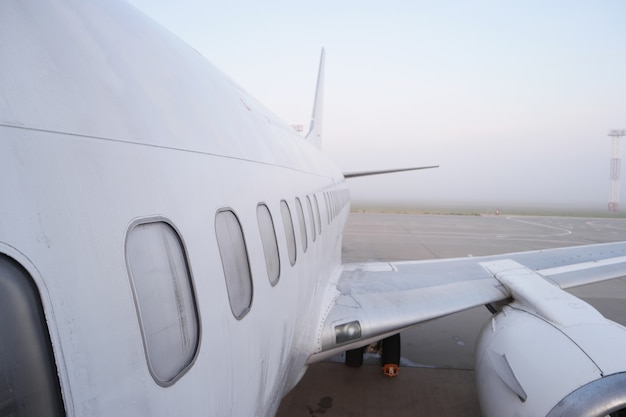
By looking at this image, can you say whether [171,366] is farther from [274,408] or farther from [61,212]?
[274,408]

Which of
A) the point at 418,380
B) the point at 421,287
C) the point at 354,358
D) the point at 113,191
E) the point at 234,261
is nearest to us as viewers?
the point at 113,191

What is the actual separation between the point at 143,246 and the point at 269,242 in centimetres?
148

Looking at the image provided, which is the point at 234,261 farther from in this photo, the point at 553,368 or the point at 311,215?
the point at 553,368

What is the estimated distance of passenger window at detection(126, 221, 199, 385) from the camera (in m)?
1.30

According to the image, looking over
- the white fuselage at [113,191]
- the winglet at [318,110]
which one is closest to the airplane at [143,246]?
the white fuselage at [113,191]

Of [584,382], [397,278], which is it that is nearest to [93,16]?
[584,382]

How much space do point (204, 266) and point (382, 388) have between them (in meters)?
4.96

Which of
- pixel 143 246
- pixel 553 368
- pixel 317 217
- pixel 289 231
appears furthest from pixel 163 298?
pixel 317 217

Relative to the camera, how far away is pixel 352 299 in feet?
17.2

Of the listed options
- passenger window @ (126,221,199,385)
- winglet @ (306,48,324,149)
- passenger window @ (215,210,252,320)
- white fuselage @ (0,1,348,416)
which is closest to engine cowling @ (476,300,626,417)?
white fuselage @ (0,1,348,416)

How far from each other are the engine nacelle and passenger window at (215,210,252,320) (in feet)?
8.33

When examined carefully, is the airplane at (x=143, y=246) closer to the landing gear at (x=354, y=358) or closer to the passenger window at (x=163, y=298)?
the passenger window at (x=163, y=298)

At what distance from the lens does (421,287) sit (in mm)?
5715

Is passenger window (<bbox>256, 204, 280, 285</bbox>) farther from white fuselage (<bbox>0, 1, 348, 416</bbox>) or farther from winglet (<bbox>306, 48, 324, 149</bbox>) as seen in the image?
winglet (<bbox>306, 48, 324, 149</bbox>)
